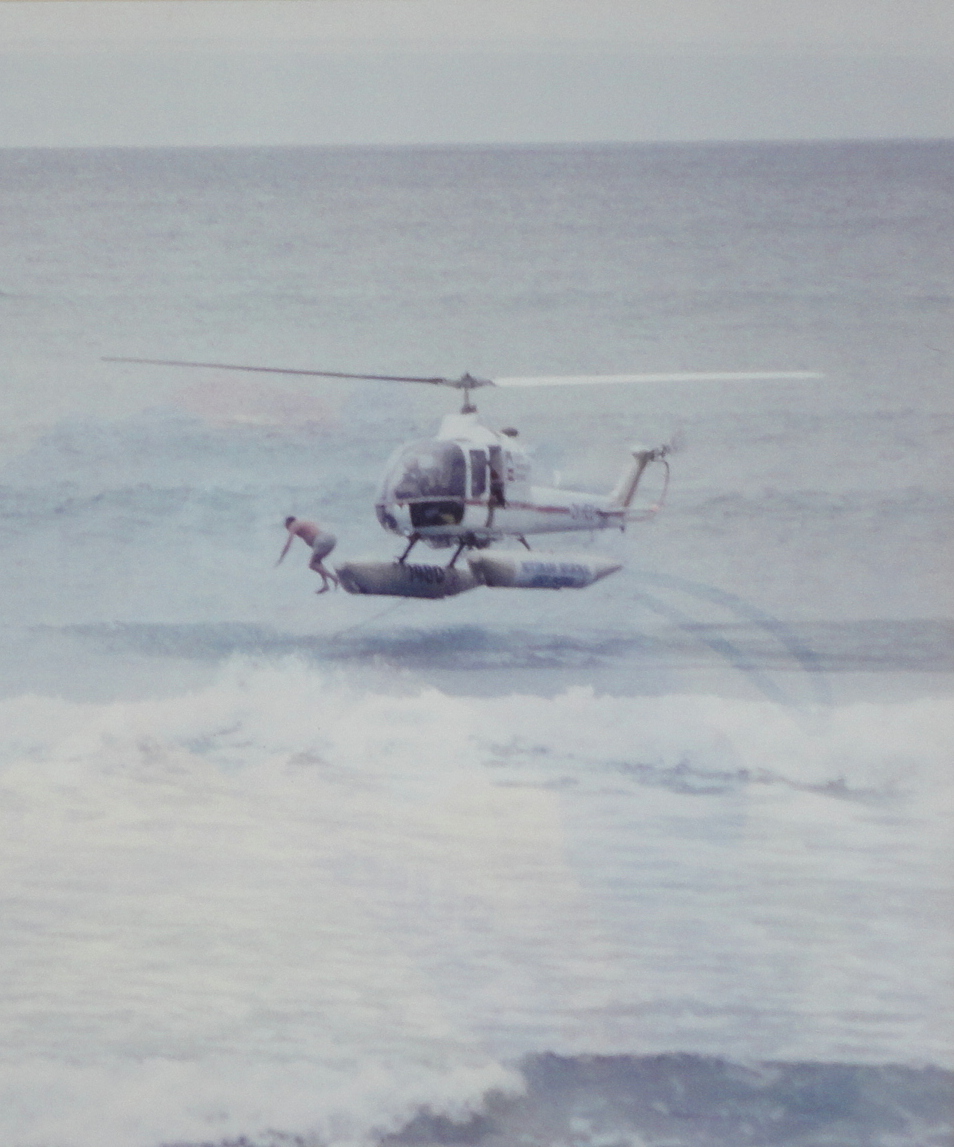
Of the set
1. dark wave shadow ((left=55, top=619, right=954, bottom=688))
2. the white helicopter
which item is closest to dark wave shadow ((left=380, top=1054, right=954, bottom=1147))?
dark wave shadow ((left=55, top=619, right=954, bottom=688))

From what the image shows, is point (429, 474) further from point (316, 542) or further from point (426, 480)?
point (316, 542)

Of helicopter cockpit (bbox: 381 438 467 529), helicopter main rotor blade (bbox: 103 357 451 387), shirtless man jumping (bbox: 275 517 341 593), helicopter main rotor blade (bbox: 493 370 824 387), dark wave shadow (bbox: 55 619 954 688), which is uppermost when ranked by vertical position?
helicopter main rotor blade (bbox: 493 370 824 387)

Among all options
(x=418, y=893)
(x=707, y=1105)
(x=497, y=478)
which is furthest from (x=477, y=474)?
(x=707, y=1105)

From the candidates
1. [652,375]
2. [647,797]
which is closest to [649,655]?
[647,797]

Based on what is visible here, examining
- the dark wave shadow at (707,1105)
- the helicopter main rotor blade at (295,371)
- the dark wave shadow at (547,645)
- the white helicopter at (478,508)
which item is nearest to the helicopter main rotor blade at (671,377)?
the white helicopter at (478,508)

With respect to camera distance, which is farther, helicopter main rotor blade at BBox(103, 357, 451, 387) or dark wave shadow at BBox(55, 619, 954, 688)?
dark wave shadow at BBox(55, 619, 954, 688)

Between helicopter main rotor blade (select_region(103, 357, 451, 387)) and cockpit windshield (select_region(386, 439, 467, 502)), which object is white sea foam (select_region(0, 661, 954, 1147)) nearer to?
cockpit windshield (select_region(386, 439, 467, 502))

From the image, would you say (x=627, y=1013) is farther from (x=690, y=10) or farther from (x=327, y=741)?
(x=690, y=10)
